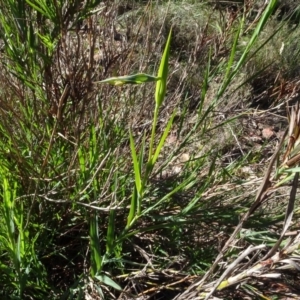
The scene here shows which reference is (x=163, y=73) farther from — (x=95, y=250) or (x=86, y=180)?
(x=86, y=180)

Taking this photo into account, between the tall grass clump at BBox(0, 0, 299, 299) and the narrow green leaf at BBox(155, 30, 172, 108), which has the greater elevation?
the narrow green leaf at BBox(155, 30, 172, 108)

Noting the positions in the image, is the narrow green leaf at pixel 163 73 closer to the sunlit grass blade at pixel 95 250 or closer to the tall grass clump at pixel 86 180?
the tall grass clump at pixel 86 180

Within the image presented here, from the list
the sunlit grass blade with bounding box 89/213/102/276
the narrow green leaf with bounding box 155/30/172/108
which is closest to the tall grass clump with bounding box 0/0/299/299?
the sunlit grass blade with bounding box 89/213/102/276

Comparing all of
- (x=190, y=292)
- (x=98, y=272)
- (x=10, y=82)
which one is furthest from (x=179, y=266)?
(x=10, y=82)

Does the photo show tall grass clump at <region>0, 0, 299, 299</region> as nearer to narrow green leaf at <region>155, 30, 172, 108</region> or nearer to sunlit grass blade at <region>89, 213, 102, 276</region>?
sunlit grass blade at <region>89, 213, 102, 276</region>

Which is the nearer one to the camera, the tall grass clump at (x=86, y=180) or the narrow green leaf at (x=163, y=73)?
the narrow green leaf at (x=163, y=73)

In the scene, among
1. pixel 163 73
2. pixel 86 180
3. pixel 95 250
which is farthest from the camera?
pixel 86 180

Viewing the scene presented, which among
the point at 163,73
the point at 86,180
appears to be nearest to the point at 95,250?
the point at 86,180

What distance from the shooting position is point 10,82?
58.0 inches

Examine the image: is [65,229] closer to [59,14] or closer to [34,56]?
[34,56]

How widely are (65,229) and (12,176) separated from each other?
0.21 meters

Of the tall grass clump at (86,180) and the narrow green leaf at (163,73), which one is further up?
the narrow green leaf at (163,73)

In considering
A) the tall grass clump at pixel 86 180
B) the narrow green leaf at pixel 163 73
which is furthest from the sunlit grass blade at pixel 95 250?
the narrow green leaf at pixel 163 73

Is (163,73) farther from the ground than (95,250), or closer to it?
farther from the ground
